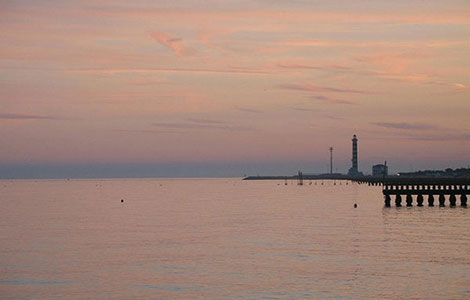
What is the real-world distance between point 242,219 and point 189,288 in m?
45.1

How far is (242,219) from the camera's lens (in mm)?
79562

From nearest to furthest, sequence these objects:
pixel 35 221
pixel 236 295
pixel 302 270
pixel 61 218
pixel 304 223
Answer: pixel 236 295
pixel 302 270
pixel 304 223
pixel 35 221
pixel 61 218

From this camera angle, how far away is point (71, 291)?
112 feet

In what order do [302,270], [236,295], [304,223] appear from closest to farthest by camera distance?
[236,295] < [302,270] < [304,223]

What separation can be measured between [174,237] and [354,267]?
21.6 meters

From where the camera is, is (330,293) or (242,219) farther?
(242,219)

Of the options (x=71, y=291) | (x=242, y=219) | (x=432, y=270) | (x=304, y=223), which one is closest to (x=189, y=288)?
(x=71, y=291)

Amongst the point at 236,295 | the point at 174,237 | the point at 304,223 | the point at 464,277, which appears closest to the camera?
the point at 236,295

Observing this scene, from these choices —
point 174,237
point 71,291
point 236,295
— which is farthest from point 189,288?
point 174,237

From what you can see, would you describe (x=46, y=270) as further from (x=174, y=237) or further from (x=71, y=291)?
(x=174, y=237)

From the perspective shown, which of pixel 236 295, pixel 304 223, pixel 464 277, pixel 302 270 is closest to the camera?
pixel 236 295

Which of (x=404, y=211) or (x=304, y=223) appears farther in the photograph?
(x=404, y=211)

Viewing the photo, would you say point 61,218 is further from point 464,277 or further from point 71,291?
point 464,277

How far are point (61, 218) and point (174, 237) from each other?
3096 cm
